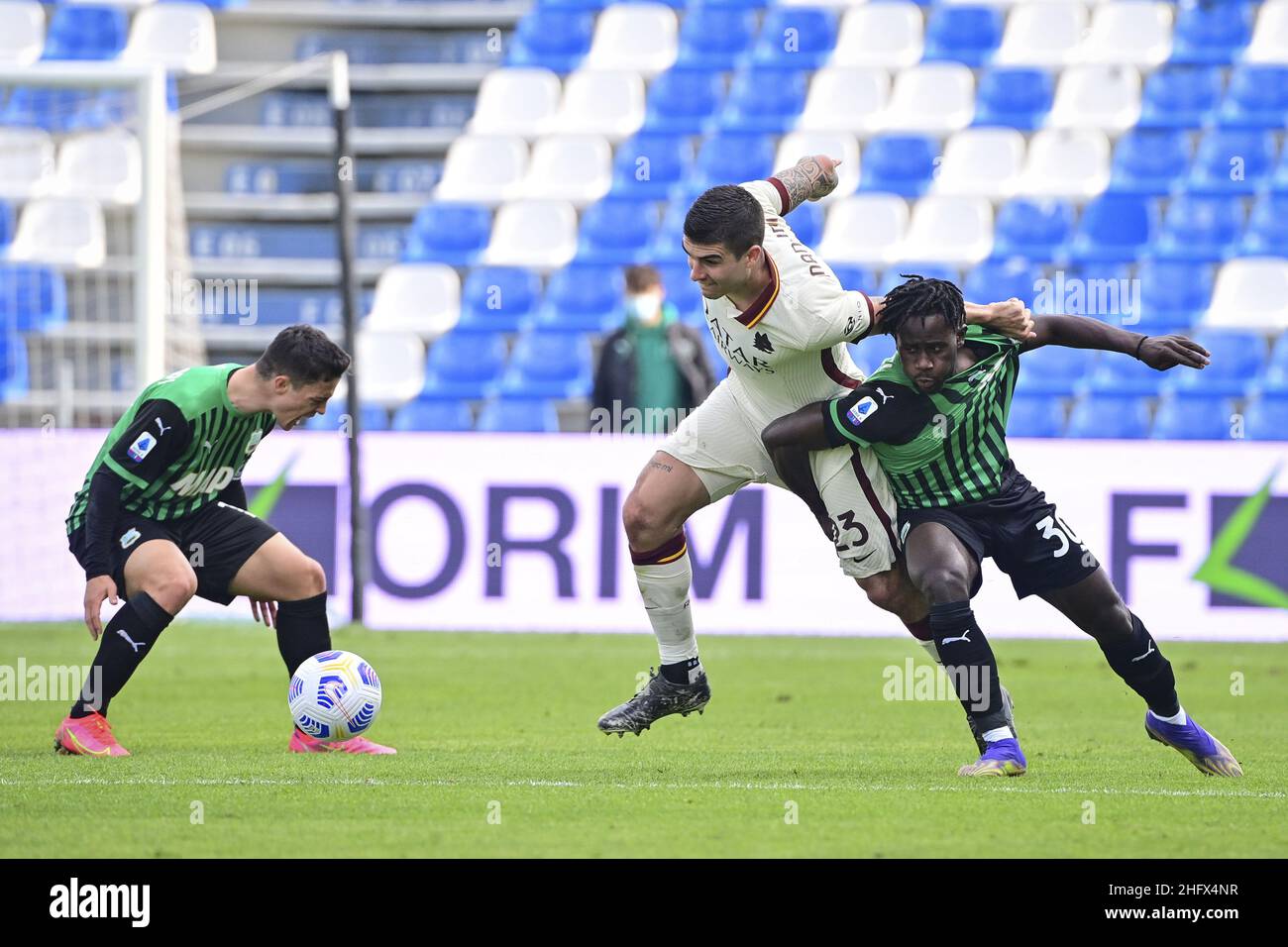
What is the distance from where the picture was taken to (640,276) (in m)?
12.6

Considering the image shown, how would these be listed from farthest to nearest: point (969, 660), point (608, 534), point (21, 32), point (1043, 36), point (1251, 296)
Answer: point (21, 32)
point (1043, 36)
point (1251, 296)
point (608, 534)
point (969, 660)

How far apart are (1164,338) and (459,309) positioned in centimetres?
1152

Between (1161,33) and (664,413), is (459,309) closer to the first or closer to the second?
(664,413)

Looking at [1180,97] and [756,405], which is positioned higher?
[1180,97]

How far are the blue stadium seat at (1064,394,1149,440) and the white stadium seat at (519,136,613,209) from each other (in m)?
5.05

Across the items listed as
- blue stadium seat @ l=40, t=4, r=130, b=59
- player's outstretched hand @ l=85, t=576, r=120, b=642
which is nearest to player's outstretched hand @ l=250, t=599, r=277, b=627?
player's outstretched hand @ l=85, t=576, r=120, b=642

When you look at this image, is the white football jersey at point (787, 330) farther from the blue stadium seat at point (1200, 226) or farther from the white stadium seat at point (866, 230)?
the blue stadium seat at point (1200, 226)

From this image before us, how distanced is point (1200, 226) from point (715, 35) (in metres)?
5.18

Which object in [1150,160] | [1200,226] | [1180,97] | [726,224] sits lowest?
[726,224]

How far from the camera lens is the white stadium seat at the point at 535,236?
17.4 meters

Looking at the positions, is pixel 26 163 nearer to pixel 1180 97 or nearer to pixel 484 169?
pixel 484 169

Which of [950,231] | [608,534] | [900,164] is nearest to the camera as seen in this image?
[608,534]

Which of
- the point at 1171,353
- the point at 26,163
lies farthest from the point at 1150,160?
the point at 1171,353

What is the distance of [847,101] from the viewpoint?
17922 mm
